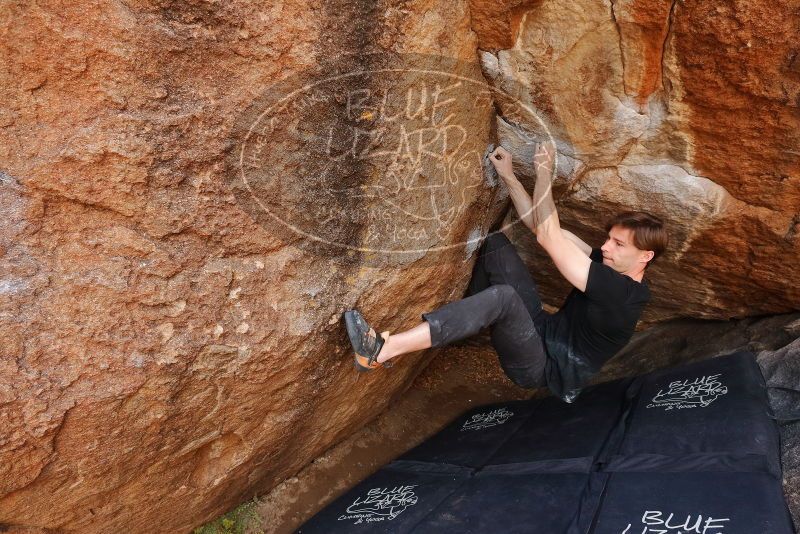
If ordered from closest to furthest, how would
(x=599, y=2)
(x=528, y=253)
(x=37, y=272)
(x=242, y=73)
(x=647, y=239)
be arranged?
(x=37, y=272) → (x=242, y=73) → (x=599, y=2) → (x=647, y=239) → (x=528, y=253)

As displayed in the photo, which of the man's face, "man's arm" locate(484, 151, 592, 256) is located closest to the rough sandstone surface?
"man's arm" locate(484, 151, 592, 256)

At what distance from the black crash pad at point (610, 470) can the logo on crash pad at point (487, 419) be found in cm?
3

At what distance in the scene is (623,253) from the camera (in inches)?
97.7

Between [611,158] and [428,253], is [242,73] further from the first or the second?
[611,158]

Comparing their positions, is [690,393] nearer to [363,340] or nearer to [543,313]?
[543,313]

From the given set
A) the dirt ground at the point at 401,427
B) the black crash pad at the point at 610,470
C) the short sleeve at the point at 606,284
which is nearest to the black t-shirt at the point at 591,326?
the short sleeve at the point at 606,284

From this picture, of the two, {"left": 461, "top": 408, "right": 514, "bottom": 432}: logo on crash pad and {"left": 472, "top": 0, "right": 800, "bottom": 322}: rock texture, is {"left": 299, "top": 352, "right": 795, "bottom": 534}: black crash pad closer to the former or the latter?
{"left": 461, "top": 408, "right": 514, "bottom": 432}: logo on crash pad

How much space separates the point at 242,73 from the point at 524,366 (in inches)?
63.8

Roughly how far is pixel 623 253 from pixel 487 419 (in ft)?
3.95

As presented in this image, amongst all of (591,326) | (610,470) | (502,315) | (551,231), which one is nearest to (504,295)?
(502,315)

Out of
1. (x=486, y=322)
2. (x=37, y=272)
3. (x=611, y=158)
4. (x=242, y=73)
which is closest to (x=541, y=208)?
(x=611, y=158)

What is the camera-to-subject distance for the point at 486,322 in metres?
2.27

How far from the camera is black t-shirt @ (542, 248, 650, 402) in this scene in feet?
7.73

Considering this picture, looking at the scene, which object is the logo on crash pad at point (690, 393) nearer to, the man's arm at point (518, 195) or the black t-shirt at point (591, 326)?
the black t-shirt at point (591, 326)
